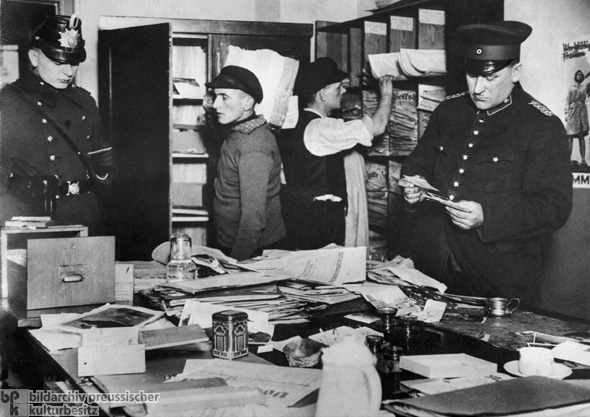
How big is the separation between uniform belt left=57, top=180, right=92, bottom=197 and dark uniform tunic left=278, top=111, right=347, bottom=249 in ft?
4.24

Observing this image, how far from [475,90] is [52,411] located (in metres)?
2.32

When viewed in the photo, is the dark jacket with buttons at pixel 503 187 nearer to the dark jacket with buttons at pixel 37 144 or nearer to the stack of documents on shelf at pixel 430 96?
the stack of documents on shelf at pixel 430 96

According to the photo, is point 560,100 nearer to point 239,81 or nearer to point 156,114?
point 239,81

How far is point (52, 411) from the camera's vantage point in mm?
1390

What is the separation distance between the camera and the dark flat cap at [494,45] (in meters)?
2.87

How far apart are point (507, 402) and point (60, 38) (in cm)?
378

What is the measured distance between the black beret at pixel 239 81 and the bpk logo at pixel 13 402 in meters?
2.73

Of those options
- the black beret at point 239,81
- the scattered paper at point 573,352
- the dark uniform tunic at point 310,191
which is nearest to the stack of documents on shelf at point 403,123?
the dark uniform tunic at point 310,191

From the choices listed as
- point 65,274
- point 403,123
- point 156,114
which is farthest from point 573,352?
point 156,114

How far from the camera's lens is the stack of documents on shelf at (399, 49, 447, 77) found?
3.70 m

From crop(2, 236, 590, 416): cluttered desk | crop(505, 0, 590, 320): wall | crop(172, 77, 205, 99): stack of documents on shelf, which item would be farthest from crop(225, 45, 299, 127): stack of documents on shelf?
crop(2, 236, 590, 416): cluttered desk

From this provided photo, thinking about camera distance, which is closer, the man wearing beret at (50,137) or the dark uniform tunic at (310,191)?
the man wearing beret at (50,137)

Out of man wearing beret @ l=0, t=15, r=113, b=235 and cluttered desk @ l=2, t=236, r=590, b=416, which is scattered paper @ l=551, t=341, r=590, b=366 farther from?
man wearing beret @ l=0, t=15, r=113, b=235

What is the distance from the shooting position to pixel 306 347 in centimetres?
139
